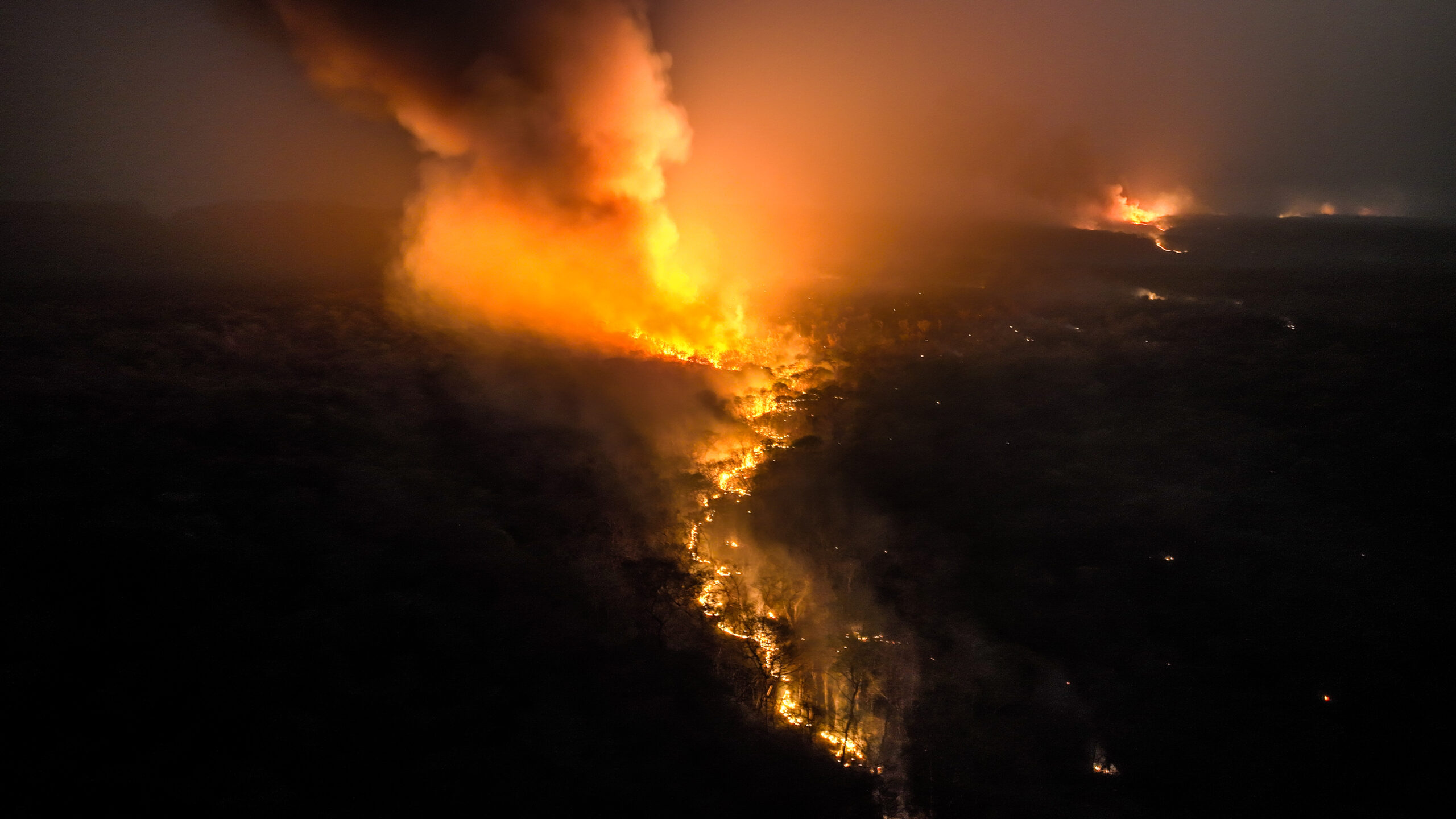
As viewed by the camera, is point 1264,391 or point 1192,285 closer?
point 1264,391

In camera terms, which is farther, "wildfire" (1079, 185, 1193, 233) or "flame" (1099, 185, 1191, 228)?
"flame" (1099, 185, 1191, 228)

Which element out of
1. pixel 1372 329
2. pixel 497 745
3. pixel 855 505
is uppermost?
pixel 1372 329

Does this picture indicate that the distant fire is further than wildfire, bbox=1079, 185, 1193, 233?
Yes

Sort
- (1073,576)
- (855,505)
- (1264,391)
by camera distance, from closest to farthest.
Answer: (1073,576) → (855,505) → (1264,391)

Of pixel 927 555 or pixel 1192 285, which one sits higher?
pixel 1192 285

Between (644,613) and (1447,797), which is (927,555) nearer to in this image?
(644,613)

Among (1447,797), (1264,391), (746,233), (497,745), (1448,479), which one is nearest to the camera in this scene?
(1447,797)

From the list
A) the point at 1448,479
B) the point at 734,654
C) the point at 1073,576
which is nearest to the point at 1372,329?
the point at 1448,479

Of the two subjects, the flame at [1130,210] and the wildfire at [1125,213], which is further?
the flame at [1130,210]

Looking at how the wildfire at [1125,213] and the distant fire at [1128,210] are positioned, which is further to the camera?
the distant fire at [1128,210]
